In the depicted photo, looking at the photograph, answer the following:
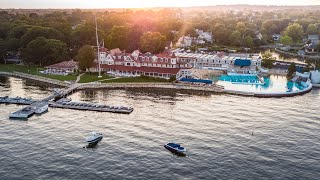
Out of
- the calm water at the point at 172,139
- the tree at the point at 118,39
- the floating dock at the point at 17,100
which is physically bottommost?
the calm water at the point at 172,139

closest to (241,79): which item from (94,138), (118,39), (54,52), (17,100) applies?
(118,39)

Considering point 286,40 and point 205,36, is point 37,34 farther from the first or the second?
point 286,40

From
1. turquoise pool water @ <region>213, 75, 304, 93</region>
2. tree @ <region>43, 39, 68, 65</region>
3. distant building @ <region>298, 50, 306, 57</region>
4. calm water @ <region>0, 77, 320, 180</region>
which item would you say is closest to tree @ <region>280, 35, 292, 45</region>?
distant building @ <region>298, 50, 306, 57</region>

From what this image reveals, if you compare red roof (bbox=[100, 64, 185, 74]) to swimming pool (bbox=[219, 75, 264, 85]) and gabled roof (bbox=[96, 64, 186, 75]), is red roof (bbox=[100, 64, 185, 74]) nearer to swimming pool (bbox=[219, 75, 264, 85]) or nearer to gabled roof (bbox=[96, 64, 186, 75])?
gabled roof (bbox=[96, 64, 186, 75])

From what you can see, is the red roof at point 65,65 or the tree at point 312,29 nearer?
the red roof at point 65,65

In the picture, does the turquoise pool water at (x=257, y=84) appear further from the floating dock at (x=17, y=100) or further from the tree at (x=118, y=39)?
the floating dock at (x=17, y=100)

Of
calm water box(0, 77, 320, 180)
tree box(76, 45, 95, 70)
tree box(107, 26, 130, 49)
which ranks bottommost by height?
calm water box(0, 77, 320, 180)

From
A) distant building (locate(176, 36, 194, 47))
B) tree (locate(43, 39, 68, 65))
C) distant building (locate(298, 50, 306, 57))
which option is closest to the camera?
tree (locate(43, 39, 68, 65))

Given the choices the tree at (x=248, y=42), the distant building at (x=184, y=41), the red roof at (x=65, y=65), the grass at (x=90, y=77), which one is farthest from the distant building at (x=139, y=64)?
the tree at (x=248, y=42)
